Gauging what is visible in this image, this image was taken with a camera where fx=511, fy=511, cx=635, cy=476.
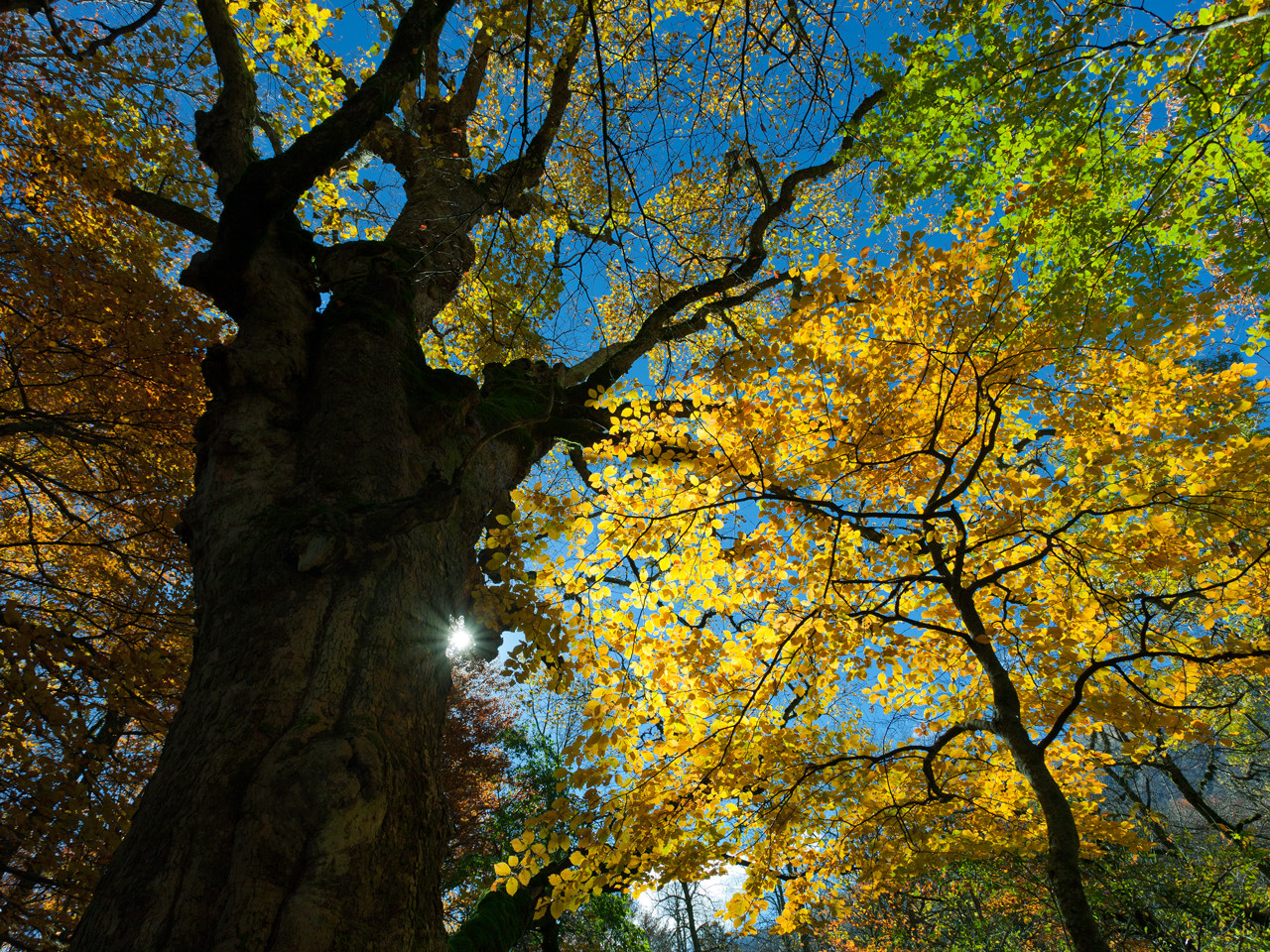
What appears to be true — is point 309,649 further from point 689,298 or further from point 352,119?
point 689,298

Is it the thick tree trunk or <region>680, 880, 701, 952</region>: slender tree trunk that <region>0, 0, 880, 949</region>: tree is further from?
<region>680, 880, 701, 952</region>: slender tree trunk

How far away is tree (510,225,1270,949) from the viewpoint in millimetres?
3688

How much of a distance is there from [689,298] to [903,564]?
3471 mm

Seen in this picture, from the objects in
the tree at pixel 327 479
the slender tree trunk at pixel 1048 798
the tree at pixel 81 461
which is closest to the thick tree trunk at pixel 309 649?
the tree at pixel 327 479

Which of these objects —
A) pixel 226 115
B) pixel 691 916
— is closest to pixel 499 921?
pixel 226 115

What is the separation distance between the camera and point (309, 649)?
1.78m

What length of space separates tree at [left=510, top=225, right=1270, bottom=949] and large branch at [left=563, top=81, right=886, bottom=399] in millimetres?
752

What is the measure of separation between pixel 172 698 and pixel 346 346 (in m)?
2.43

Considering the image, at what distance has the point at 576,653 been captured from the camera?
3.80m

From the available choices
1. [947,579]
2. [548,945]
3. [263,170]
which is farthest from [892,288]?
[548,945]

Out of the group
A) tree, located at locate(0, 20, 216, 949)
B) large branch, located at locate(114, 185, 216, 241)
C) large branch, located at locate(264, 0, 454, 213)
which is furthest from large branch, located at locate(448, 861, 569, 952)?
large branch, located at locate(114, 185, 216, 241)

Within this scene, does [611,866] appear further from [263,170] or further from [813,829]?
[263,170]

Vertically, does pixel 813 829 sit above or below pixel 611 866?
above

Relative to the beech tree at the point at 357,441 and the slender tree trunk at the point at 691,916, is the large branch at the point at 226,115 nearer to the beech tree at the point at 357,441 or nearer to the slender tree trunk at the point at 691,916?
the beech tree at the point at 357,441
